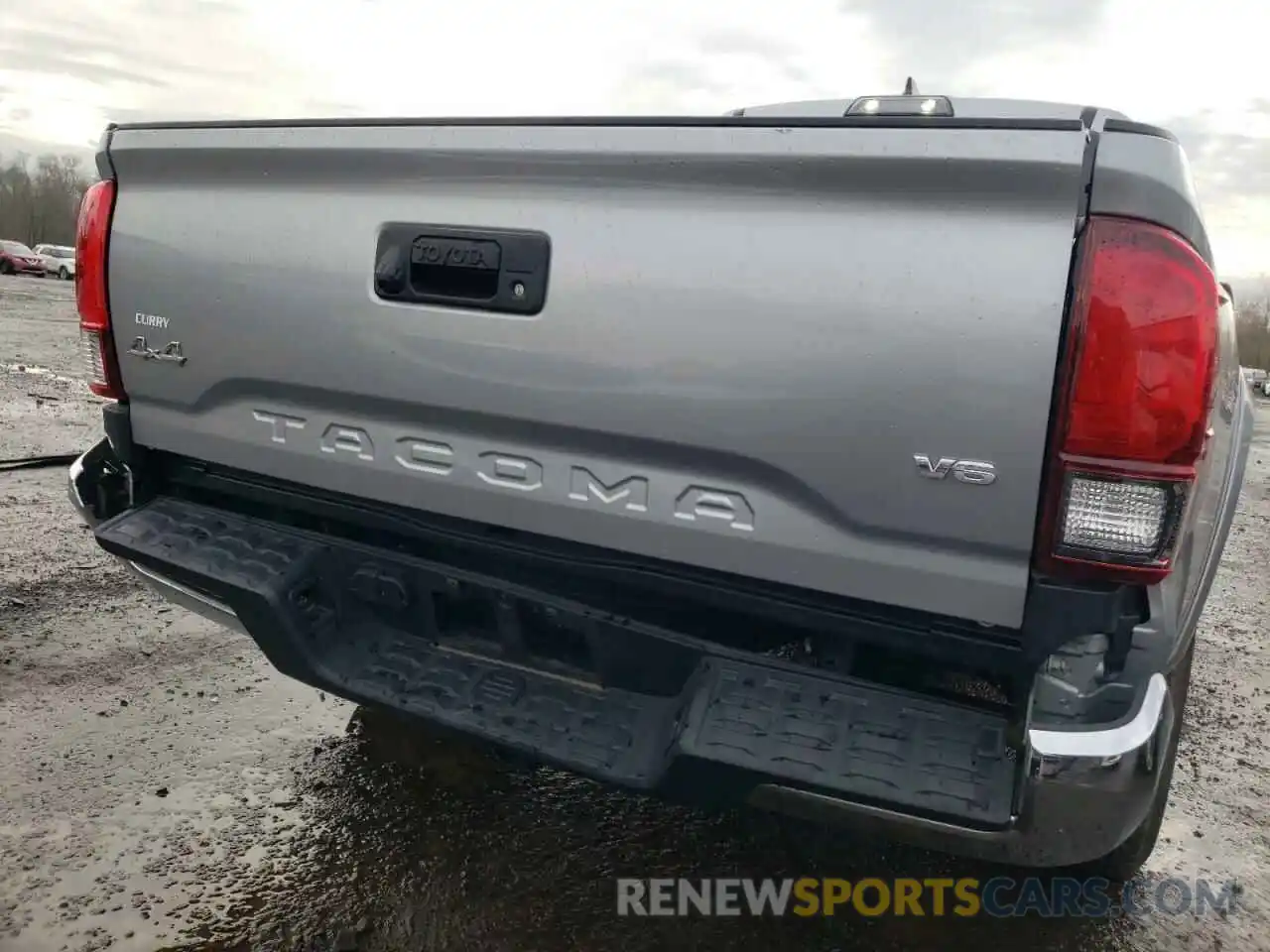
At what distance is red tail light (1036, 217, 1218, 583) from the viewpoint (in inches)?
62.1

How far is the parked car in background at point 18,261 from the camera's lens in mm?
41906

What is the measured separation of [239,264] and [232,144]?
0.28 m

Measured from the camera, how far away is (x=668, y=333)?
73.9 inches

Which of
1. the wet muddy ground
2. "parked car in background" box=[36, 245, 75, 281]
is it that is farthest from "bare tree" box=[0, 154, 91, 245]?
the wet muddy ground

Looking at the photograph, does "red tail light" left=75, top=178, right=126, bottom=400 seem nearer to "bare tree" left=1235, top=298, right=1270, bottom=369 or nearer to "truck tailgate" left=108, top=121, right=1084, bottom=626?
"truck tailgate" left=108, top=121, right=1084, bottom=626

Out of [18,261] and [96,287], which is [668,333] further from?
[18,261]

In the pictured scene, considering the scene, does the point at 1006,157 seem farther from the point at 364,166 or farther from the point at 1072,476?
the point at 364,166

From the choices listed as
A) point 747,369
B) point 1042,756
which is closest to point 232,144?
point 747,369

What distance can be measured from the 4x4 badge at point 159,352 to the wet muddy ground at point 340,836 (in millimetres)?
1221

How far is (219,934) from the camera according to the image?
7.42ft

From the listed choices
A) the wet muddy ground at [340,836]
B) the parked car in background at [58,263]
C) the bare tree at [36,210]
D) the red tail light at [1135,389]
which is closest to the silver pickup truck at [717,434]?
the red tail light at [1135,389]

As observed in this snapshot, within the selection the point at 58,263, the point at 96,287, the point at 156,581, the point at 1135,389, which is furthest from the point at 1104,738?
the point at 58,263

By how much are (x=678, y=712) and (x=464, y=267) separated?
1.01 meters

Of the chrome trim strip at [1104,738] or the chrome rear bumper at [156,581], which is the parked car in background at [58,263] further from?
the chrome trim strip at [1104,738]
